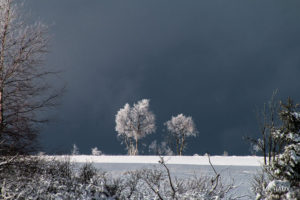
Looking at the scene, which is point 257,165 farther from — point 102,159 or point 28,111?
point 28,111

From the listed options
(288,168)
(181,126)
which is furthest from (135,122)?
(288,168)

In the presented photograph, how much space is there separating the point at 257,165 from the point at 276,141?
8747mm

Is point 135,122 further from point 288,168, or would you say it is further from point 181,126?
point 288,168

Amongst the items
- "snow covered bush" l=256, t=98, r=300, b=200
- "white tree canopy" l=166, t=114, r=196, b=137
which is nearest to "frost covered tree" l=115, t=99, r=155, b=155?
"white tree canopy" l=166, t=114, r=196, b=137

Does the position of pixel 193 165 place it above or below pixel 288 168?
below

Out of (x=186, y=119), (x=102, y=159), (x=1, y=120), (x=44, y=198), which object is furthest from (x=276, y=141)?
(x=186, y=119)

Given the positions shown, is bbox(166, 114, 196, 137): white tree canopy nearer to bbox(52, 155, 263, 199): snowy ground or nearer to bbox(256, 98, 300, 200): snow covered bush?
bbox(52, 155, 263, 199): snowy ground

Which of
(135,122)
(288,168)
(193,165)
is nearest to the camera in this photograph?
(288,168)

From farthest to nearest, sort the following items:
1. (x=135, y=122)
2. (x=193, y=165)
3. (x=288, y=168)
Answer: (x=135, y=122) < (x=193, y=165) < (x=288, y=168)

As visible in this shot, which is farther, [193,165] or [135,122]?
[135,122]

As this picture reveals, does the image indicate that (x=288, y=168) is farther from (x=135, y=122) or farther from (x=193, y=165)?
(x=135, y=122)

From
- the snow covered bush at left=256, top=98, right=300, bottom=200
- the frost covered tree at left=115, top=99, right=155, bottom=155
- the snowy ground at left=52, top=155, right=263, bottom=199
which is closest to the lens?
the snow covered bush at left=256, top=98, right=300, bottom=200

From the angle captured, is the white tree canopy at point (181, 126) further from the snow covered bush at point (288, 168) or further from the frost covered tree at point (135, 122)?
the snow covered bush at point (288, 168)

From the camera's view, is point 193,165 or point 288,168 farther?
point 193,165
